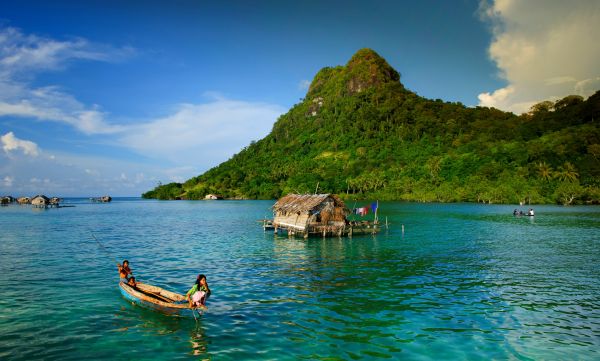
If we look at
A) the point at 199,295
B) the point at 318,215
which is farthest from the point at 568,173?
the point at 199,295

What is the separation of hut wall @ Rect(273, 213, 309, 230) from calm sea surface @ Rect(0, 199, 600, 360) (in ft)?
24.5

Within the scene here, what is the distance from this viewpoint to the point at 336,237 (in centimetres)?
4819

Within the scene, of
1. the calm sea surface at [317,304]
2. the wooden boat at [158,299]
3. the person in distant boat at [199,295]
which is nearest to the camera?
the calm sea surface at [317,304]

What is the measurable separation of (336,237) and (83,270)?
28.3 metres

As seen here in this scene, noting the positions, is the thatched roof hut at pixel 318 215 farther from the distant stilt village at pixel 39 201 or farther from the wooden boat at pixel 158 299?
the distant stilt village at pixel 39 201

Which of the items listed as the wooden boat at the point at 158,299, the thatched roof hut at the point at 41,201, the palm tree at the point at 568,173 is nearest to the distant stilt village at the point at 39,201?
the thatched roof hut at the point at 41,201

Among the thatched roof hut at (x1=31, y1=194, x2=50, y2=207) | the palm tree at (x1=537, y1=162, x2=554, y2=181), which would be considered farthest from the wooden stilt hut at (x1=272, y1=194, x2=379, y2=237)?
the thatched roof hut at (x1=31, y1=194, x2=50, y2=207)

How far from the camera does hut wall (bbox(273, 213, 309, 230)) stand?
4712 cm

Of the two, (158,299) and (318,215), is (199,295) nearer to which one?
(158,299)

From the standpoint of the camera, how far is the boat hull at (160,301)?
58.3ft

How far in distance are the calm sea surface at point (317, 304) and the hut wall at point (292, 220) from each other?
747 cm

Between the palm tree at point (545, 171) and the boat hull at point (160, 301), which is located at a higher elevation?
the palm tree at point (545, 171)

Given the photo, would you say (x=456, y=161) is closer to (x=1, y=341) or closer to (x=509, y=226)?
(x=509, y=226)

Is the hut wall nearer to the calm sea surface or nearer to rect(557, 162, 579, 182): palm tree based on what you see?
the calm sea surface
